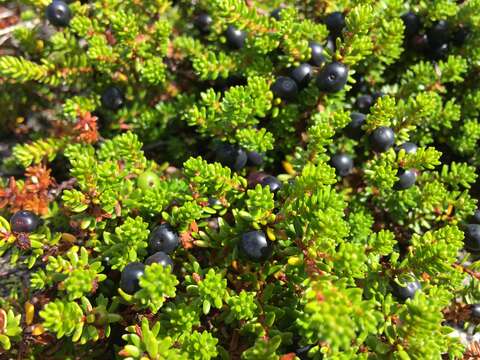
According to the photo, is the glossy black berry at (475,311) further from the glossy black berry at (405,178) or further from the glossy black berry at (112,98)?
the glossy black berry at (112,98)

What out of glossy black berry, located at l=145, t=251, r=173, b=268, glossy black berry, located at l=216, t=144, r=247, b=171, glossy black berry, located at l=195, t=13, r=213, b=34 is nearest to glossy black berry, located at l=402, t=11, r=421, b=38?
glossy black berry, located at l=195, t=13, r=213, b=34

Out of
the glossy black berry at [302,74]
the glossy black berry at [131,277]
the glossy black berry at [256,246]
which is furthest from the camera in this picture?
the glossy black berry at [302,74]

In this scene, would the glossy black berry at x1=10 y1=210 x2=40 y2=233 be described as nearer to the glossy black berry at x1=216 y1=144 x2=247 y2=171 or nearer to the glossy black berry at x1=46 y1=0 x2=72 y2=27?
the glossy black berry at x1=216 y1=144 x2=247 y2=171

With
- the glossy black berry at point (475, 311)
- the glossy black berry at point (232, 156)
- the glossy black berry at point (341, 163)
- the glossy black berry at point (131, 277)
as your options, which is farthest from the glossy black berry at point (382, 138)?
the glossy black berry at point (131, 277)

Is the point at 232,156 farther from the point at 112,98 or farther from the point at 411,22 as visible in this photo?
the point at 411,22

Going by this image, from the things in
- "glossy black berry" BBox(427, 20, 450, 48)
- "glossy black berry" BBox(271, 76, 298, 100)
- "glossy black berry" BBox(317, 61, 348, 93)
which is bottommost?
"glossy black berry" BBox(271, 76, 298, 100)

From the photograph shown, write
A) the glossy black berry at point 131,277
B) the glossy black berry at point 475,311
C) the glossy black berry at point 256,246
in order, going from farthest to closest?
the glossy black berry at point 475,311, the glossy black berry at point 256,246, the glossy black berry at point 131,277

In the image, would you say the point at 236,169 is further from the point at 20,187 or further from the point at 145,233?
the point at 20,187
